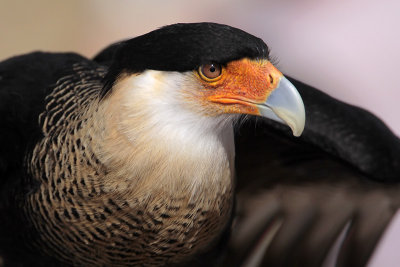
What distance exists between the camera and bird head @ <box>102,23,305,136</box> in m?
2.09

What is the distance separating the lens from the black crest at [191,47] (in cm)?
207

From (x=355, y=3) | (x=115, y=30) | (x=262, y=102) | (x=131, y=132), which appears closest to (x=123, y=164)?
(x=131, y=132)

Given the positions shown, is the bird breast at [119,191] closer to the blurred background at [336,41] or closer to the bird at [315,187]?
the bird at [315,187]

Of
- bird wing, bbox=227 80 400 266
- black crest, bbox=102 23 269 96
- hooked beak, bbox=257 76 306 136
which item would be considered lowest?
bird wing, bbox=227 80 400 266

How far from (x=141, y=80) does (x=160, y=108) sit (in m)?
0.10

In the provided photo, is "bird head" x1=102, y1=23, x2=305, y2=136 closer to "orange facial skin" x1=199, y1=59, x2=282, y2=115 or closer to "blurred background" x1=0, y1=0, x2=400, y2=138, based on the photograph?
"orange facial skin" x1=199, y1=59, x2=282, y2=115

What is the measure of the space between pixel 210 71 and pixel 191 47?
0.11 m

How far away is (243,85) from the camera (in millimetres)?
2191

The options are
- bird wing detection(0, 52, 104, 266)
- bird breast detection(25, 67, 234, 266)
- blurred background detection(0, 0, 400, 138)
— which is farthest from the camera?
blurred background detection(0, 0, 400, 138)

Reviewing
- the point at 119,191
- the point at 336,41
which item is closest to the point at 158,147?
the point at 119,191

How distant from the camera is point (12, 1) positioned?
703 centimetres

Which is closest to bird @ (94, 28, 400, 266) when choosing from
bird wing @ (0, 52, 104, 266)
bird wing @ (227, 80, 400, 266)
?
bird wing @ (227, 80, 400, 266)

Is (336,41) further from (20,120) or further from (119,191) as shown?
(119,191)

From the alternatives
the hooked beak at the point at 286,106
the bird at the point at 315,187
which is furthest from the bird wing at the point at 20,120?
the hooked beak at the point at 286,106
